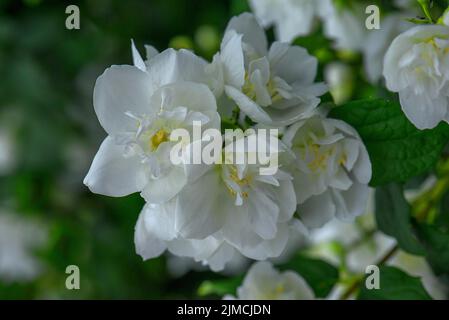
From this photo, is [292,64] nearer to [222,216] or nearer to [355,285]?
[222,216]

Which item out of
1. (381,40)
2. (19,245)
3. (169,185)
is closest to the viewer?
(169,185)

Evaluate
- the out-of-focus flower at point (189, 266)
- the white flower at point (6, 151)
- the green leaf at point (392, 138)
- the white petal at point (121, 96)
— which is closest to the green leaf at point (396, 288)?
the green leaf at point (392, 138)

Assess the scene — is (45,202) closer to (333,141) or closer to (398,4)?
(398,4)

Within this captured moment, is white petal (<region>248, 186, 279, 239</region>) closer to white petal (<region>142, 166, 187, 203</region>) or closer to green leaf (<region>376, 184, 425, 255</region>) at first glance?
white petal (<region>142, 166, 187, 203</region>)

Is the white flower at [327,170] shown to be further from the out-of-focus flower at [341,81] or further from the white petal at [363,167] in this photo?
the out-of-focus flower at [341,81]

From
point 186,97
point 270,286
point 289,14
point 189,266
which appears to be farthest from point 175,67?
point 189,266
